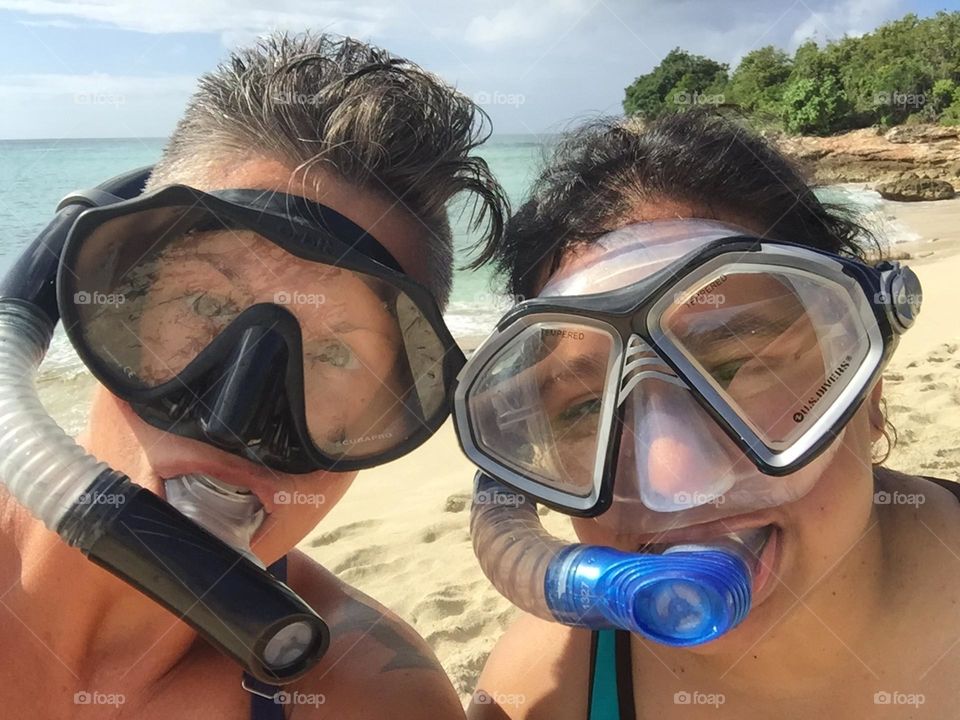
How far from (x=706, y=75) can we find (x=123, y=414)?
30.1 metres

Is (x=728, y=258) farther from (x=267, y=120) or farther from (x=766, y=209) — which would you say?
(x=267, y=120)

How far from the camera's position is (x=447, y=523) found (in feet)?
12.9

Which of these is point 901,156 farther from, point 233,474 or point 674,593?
point 233,474

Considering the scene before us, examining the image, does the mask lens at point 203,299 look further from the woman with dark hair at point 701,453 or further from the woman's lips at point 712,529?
→ the woman's lips at point 712,529

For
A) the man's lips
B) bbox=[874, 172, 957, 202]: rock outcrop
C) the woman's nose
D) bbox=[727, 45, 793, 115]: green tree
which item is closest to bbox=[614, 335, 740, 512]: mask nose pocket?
the woman's nose

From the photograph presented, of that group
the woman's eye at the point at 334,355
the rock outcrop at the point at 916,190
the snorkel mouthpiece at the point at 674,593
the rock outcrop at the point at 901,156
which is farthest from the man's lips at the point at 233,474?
the rock outcrop at the point at 916,190

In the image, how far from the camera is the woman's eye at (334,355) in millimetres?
1585

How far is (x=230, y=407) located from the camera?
1451 mm

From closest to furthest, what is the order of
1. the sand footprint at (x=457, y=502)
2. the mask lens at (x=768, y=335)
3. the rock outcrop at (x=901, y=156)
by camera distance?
1. the mask lens at (x=768, y=335)
2. the sand footprint at (x=457, y=502)
3. the rock outcrop at (x=901, y=156)

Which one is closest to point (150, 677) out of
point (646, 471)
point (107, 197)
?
point (107, 197)

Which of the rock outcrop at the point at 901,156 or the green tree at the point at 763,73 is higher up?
the green tree at the point at 763,73

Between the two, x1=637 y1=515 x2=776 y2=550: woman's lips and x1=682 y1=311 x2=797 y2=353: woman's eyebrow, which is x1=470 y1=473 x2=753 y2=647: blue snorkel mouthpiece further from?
x1=682 y1=311 x2=797 y2=353: woman's eyebrow

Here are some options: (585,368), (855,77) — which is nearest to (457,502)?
(585,368)

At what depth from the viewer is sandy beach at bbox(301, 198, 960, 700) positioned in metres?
3.01
